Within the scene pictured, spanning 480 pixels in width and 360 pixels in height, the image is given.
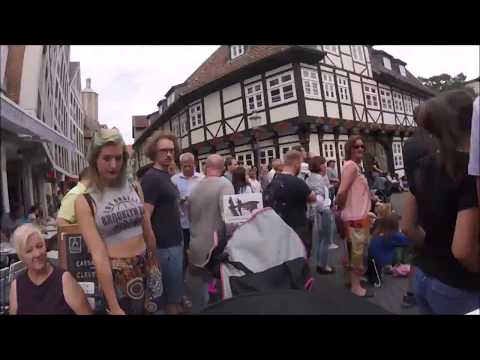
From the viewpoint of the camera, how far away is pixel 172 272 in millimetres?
1389

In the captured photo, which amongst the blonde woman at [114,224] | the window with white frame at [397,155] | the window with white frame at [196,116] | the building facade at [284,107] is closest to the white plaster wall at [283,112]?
the building facade at [284,107]

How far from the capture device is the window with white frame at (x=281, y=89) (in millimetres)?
1438

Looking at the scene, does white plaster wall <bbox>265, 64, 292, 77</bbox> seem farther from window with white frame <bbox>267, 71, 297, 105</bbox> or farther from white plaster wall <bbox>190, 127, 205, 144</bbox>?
white plaster wall <bbox>190, 127, 205, 144</bbox>

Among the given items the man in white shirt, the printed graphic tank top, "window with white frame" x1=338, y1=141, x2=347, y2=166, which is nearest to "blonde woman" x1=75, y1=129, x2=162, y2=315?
the printed graphic tank top

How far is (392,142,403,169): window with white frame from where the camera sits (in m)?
1.28

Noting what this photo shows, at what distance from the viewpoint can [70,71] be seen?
1280 millimetres

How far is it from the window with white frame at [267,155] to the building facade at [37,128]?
29.5 inches

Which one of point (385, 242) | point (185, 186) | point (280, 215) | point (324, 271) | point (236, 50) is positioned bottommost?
point (324, 271)

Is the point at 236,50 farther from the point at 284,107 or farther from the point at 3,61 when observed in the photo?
the point at 3,61

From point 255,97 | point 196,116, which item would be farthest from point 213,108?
point 255,97

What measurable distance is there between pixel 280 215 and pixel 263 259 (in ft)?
0.81

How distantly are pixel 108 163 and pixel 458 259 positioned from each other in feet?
4.08
